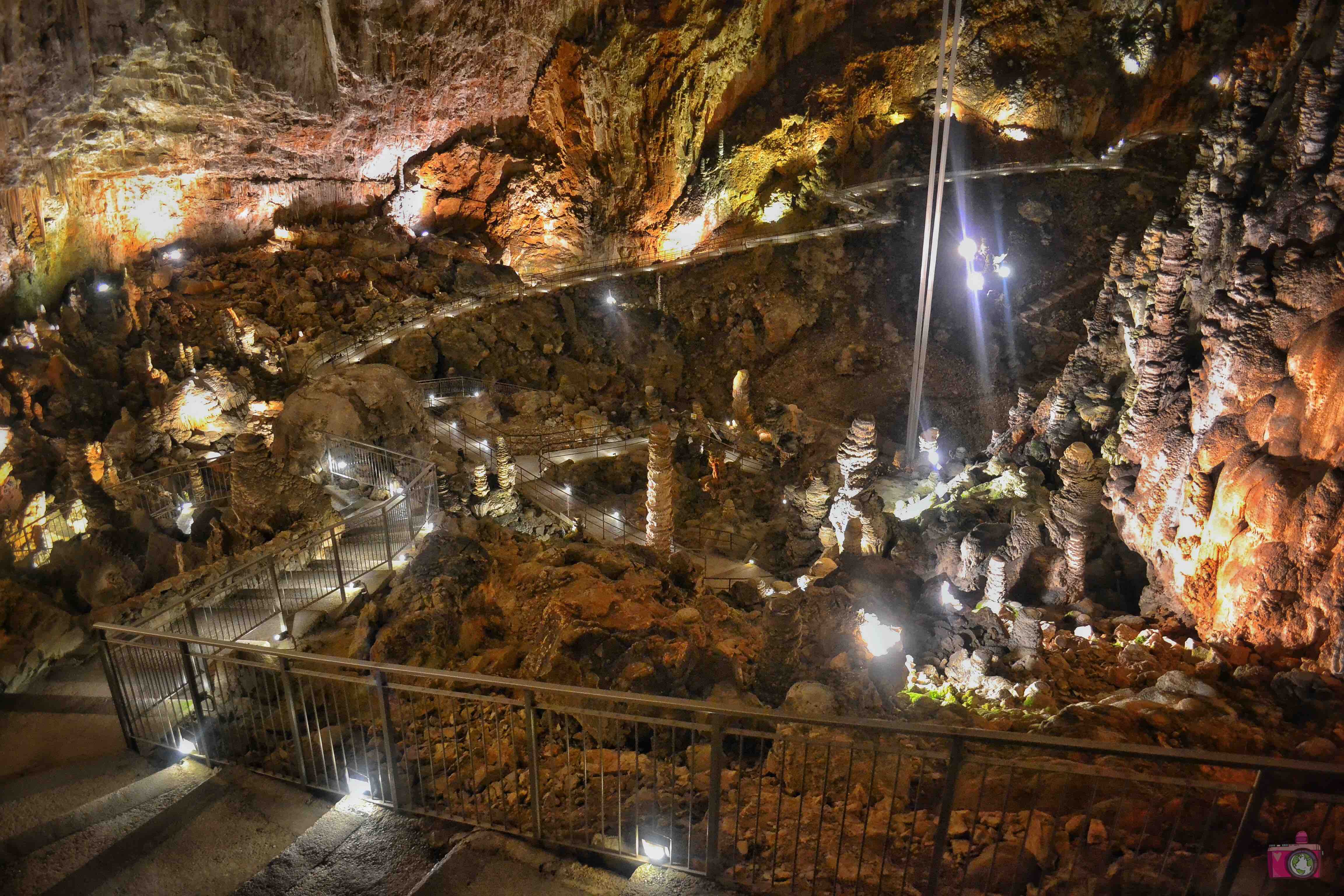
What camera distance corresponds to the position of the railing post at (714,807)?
147 inches

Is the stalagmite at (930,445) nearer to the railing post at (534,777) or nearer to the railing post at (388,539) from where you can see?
the railing post at (388,539)

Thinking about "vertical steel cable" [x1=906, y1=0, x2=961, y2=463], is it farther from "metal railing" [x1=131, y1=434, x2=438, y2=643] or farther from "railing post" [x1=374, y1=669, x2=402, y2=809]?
"railing post" [x1=374, y1=669, x2=402, y2=809]

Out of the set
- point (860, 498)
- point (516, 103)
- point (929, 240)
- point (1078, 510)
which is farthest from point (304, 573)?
point (516, 103)

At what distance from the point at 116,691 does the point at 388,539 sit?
11.7 ft

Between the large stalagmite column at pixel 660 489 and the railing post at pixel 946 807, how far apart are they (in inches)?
422

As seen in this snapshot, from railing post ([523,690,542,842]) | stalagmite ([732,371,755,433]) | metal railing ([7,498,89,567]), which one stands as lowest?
stalagmite ([732,371,755,433])

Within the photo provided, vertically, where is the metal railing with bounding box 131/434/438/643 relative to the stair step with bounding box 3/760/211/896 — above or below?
below

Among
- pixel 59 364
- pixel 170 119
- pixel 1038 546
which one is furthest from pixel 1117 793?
pixel 170 119

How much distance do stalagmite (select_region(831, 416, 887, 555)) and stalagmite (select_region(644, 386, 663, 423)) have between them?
23.5 feet

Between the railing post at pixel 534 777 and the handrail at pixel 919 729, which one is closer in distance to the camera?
the handrail at pixel 919 729

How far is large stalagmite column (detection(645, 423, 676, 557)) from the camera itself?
1455 cm

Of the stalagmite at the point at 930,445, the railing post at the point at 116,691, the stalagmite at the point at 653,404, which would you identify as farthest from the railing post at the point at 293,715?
the stalagmite at the point at 930,445

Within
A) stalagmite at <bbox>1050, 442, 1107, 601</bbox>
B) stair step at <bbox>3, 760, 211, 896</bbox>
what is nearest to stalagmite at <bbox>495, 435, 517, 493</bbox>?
stalagmite at <bbox>1050, 442, 1107, 601</bbox>

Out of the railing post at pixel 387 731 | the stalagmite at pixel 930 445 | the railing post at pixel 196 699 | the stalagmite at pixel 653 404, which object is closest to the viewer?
the railing post at pixel 387 731
